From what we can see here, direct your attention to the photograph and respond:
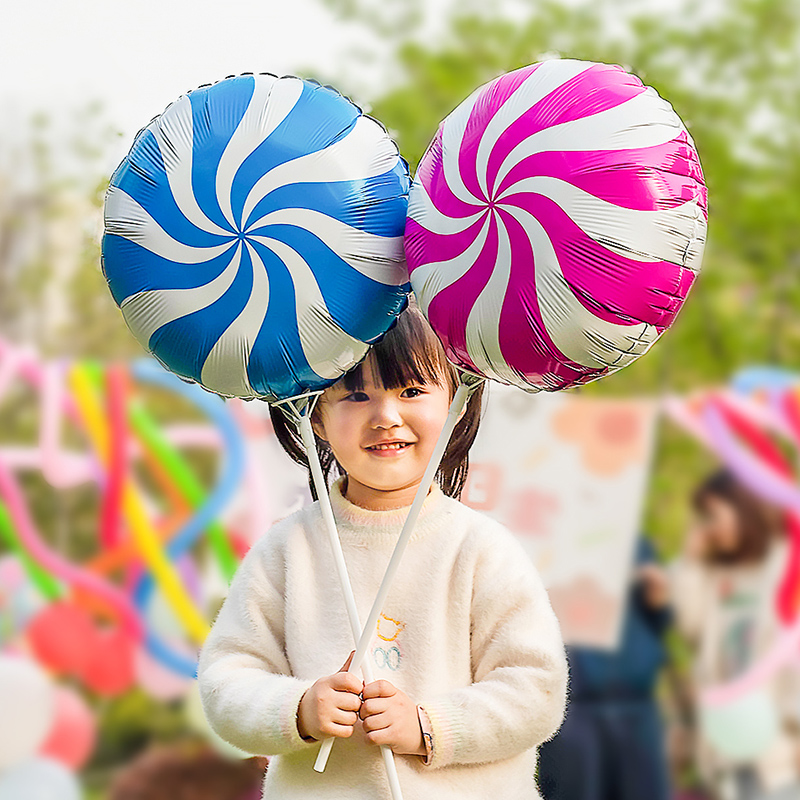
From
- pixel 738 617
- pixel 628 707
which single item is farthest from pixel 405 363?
pixel 738 617

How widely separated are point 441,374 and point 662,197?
15.0 inches

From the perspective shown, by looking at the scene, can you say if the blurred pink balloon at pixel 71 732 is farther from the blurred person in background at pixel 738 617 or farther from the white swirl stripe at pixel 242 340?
the white swirl stripe at pixel 242 340

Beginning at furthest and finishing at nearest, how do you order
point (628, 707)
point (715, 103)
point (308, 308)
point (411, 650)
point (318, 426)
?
point (715, 103) < point (628, 707) < point (318, 426) < point (411, 650) < point (308, 308)

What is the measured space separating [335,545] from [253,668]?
0.18 metres

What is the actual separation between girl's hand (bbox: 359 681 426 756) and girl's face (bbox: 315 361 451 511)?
24 cm

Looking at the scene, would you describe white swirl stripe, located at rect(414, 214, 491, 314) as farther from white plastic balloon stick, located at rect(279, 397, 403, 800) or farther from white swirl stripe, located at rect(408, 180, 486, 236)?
white plastic balloon stick, located at rect(279, 397, 403, 800)

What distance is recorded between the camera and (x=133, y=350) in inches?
152

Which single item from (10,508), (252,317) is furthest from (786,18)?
(252,317)

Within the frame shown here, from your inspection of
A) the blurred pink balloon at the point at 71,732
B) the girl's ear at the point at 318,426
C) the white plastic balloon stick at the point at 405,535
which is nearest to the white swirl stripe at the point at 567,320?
the white plastic balloon stick at the point at 405,535

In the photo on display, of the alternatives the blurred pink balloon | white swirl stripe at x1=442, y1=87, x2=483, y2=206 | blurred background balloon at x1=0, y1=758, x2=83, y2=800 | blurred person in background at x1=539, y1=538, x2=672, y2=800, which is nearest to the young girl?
white swirl stripe at x1=442, y1=87, x2=483, y2=206

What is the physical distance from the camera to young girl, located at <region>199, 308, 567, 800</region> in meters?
1.12

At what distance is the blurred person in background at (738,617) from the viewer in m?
3.54

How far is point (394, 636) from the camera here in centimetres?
118

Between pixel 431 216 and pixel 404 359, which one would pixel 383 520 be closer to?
pixel 404 359
